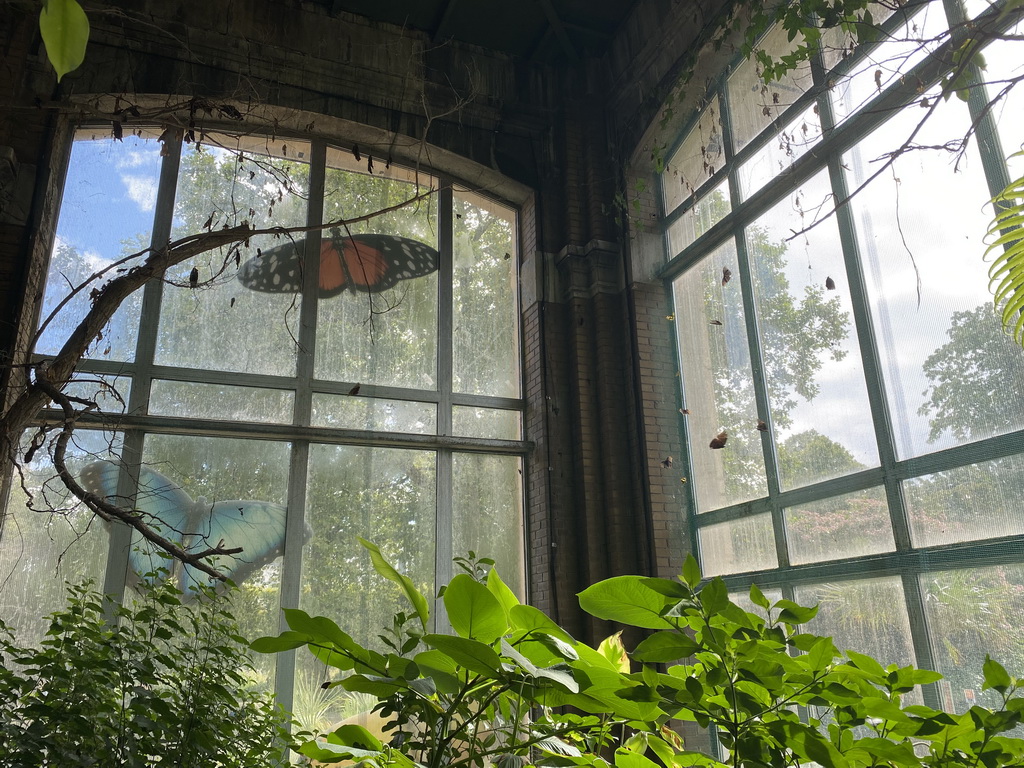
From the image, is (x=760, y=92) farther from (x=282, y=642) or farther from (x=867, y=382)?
(x=282, y=642)

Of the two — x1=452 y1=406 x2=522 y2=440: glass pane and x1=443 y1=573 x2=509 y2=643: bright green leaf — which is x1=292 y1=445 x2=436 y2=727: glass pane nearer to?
x1=452 y1=406 x2=522 y2=440: glass pane

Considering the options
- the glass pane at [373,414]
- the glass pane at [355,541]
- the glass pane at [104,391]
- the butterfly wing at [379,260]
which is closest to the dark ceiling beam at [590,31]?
the butterfly wing at [379,260]

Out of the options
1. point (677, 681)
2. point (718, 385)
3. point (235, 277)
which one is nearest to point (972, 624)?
point (718, 385)

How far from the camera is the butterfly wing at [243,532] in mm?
5219

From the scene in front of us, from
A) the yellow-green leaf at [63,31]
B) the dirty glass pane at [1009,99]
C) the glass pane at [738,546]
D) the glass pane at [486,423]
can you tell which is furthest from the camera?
the glass pane at [486,423]

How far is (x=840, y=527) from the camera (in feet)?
14.4

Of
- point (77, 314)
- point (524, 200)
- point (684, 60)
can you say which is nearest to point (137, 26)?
point (77, 314)

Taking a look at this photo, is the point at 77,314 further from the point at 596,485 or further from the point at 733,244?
the point at 733,244

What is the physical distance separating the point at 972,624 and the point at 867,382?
135 centimetres

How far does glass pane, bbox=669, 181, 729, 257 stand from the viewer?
5.62m

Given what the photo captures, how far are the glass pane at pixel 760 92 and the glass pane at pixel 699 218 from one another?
357mm

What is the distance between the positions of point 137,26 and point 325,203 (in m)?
1.84

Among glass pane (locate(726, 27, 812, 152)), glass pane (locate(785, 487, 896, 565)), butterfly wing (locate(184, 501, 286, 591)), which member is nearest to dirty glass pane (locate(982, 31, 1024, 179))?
glass pane (locate(726, 27, 812, 152))

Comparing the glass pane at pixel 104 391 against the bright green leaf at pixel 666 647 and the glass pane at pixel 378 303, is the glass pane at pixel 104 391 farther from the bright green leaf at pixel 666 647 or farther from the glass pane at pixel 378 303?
the bright green leaf at pixel 666 647
